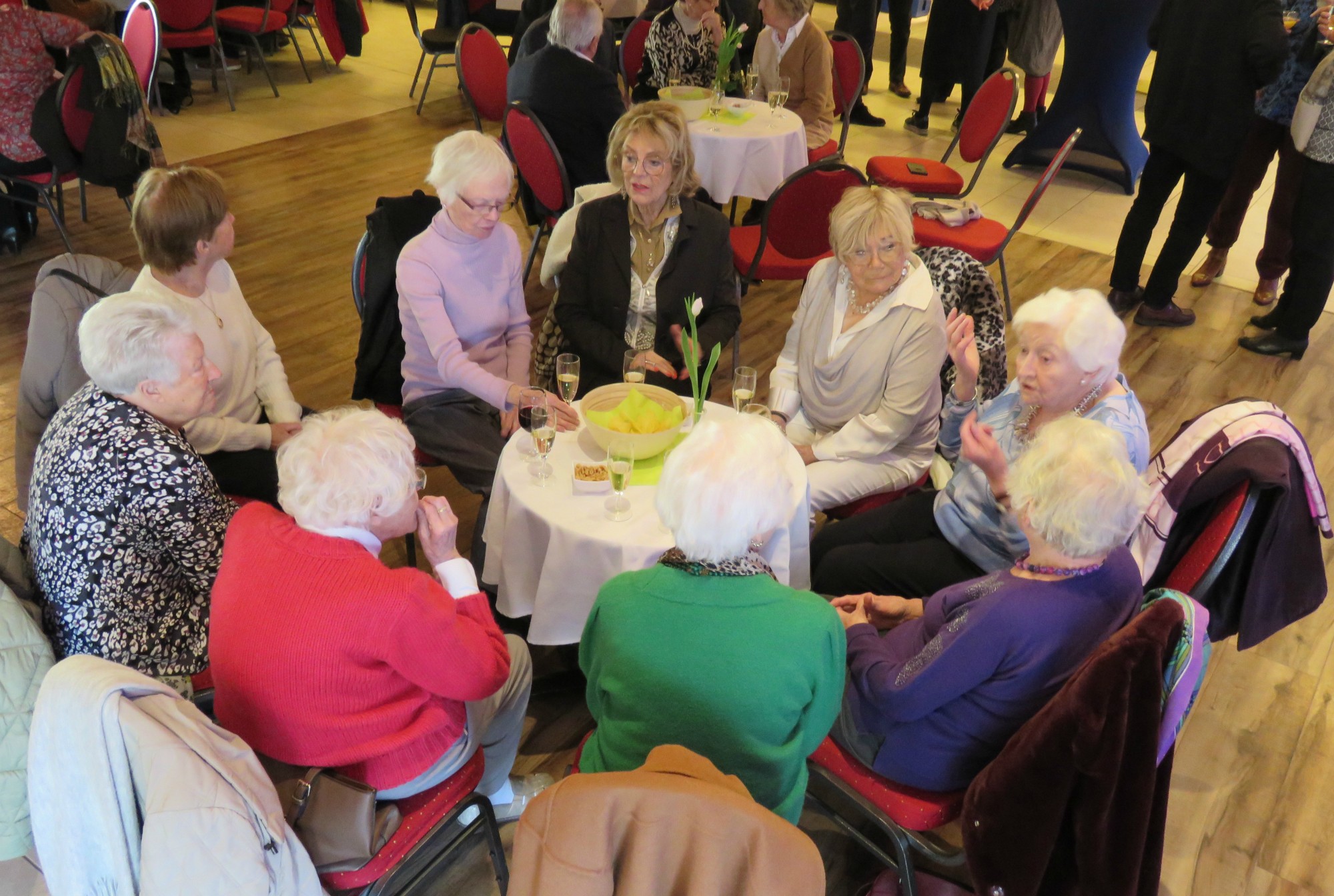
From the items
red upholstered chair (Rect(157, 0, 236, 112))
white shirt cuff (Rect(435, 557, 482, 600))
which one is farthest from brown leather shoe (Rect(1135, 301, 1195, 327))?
red upholstered chair (Rect(157, 0, 236, 112))

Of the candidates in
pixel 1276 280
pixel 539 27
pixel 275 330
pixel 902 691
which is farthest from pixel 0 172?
pixel 1276 280

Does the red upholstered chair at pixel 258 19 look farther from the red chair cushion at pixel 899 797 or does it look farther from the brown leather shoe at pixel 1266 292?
the red chair cushion at pixel 899 797

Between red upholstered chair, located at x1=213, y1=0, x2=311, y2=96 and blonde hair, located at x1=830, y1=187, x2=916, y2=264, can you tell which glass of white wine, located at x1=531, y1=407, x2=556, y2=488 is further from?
red upholstered chair, located at x1=213, y1=0, x2=311, y2=96

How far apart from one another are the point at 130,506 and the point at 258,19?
6.82 metres

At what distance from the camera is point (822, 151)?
5.55m

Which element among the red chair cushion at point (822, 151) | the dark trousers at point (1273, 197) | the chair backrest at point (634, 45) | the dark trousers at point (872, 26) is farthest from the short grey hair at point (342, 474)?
the dark trousers at point (872, 26)

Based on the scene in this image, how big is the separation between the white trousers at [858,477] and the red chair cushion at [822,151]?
9.88ft

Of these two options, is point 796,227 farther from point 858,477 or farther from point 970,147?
point 858,477

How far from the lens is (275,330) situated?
453cm

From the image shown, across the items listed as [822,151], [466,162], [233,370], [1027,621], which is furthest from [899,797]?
[822,151]

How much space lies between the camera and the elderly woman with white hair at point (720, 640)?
159 cm

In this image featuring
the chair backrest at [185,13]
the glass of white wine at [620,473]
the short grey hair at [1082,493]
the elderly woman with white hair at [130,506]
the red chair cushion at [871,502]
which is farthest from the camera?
the chair backrest at [185,13]

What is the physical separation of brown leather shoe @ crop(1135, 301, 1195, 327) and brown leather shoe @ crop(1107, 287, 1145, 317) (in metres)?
0.11

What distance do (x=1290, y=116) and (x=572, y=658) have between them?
438 cm
